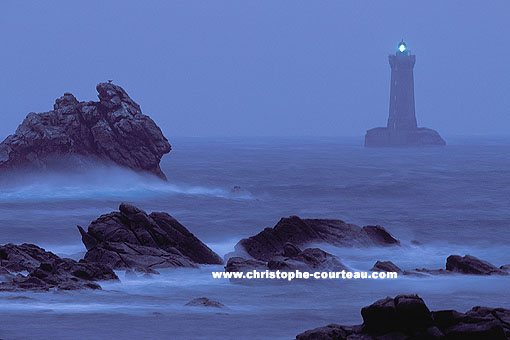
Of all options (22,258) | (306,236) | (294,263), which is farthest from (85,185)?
(294,263)

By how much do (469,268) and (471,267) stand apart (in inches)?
3.2

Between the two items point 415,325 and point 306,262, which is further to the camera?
point 306,262

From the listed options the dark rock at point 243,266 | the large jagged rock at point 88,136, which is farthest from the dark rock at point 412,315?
the large jagged rock at point 88,136

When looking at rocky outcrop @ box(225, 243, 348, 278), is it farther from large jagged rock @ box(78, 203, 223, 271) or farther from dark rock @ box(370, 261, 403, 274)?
large jagged rock @ box(78, 203, 223, 271)

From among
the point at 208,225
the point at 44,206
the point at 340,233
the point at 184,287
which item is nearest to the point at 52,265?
the point at 184,287

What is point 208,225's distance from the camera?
50.6 meters

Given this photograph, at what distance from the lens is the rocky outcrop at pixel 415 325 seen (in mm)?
13320

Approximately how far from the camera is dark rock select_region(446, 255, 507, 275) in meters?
27.4

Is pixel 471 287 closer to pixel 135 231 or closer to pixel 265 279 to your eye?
pixel 265 279

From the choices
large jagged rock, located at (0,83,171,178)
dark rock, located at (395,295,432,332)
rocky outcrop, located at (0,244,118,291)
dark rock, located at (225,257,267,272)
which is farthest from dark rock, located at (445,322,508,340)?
large jagged rock, located at (0,83,171,178)

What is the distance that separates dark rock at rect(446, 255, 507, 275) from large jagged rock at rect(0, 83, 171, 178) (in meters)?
43.0

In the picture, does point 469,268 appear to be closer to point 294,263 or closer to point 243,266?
point 294,263

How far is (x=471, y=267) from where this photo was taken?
27.7 meters

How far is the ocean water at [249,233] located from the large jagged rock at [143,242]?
143 cm
